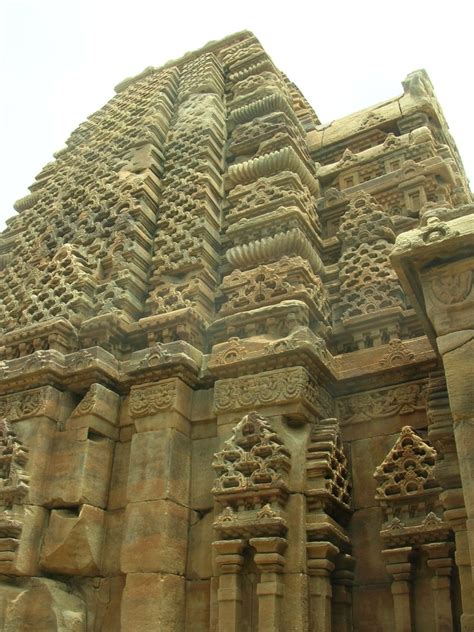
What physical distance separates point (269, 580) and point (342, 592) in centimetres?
78

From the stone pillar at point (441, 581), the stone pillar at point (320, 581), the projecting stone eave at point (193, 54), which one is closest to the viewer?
the stone pillar at point (441, 581)

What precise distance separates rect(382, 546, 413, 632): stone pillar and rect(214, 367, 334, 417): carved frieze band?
4.63 ft

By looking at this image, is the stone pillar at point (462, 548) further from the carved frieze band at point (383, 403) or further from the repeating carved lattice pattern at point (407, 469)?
the carved frieze band at point (383, 403)

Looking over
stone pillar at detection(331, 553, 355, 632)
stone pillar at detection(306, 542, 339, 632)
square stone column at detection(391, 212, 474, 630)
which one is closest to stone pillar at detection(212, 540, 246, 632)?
stone pillar at detection(306, 542, 339, 632)

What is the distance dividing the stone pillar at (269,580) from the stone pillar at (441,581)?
113cm

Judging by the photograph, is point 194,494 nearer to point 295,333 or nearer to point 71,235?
point 295,333

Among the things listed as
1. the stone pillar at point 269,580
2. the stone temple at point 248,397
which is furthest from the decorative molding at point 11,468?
the stone pillar at point 269,580

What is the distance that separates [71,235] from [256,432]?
4.76m

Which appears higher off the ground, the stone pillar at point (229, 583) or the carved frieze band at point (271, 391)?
the carved frieze band at point (271, 391)

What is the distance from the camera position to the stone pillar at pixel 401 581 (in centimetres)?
482

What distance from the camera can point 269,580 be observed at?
188 inches

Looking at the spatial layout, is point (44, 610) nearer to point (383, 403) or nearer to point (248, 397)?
point (248, 397)

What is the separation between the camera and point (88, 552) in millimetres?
5645

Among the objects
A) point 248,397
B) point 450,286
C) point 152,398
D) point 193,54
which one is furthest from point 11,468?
point 193,54
